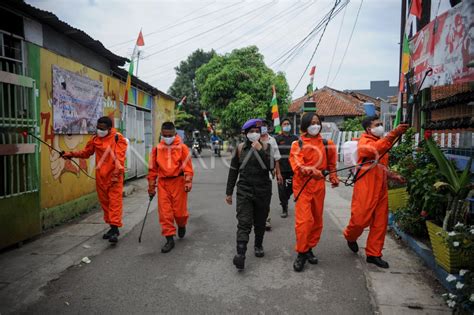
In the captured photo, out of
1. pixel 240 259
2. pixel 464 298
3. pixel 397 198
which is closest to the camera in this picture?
pixel 464 298

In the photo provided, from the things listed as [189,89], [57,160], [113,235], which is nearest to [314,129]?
[113,235]

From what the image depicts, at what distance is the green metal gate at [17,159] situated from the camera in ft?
15.9

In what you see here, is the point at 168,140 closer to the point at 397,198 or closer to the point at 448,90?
the point at 397,198

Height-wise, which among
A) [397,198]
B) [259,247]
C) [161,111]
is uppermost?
[161,111]

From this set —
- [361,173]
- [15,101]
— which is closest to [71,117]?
[15,101]

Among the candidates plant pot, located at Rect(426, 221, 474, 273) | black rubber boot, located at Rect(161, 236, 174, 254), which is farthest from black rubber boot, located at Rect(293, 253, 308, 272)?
black rubber boot, located at Rect(161, 236, 174, 254)

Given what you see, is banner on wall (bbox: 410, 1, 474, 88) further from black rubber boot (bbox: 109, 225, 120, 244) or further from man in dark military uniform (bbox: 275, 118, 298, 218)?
black rubber boot (bbox: 109, 225, 120, 244)

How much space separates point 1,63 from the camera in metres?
5.00

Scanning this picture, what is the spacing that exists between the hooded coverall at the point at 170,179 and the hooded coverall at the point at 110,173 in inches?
21.3

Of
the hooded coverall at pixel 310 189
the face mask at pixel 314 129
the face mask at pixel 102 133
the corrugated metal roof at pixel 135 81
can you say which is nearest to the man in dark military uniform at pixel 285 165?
the hooded coverall at pixel 310 189

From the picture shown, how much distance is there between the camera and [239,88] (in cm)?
2369

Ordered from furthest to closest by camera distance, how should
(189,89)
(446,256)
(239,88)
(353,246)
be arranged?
(189,89)
(239,88)
(353,246)
(446,256)

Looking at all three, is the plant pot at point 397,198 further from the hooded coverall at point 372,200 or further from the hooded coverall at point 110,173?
the hooded coverall at point 110,173

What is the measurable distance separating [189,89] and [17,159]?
34074mm
